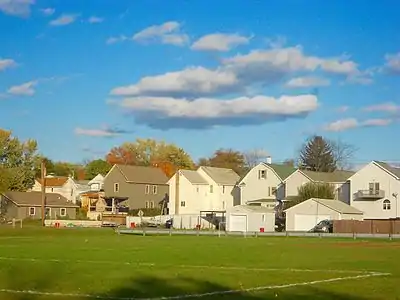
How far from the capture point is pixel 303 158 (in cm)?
14012

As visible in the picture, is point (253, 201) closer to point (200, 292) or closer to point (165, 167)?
point (165, 167)

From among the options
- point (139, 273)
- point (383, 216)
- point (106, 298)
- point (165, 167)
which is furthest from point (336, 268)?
point (165, 167)

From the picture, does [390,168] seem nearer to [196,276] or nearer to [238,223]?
[238,223]

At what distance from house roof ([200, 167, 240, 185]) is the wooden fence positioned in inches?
1518

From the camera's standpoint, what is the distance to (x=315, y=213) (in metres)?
87.4

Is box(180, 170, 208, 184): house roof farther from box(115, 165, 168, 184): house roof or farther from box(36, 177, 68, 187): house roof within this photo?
box(36, 177, 68, 187): house roof

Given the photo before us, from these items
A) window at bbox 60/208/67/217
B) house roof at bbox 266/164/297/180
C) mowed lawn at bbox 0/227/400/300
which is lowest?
mowed lawn at bbox 0/227/400/300

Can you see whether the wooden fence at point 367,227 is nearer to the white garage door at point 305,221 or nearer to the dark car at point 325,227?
the dark car at point 325,227

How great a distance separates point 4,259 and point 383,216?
66.3m

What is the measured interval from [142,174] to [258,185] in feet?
83.4

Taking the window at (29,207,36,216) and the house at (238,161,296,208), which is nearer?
the house at (238,161,296,208)

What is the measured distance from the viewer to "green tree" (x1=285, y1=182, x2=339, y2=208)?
97250 mm

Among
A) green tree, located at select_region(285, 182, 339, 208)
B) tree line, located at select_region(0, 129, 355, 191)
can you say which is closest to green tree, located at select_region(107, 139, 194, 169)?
tree line, located at select_region(0, 129, 355, 191)

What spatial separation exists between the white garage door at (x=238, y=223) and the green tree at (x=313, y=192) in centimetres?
1166
